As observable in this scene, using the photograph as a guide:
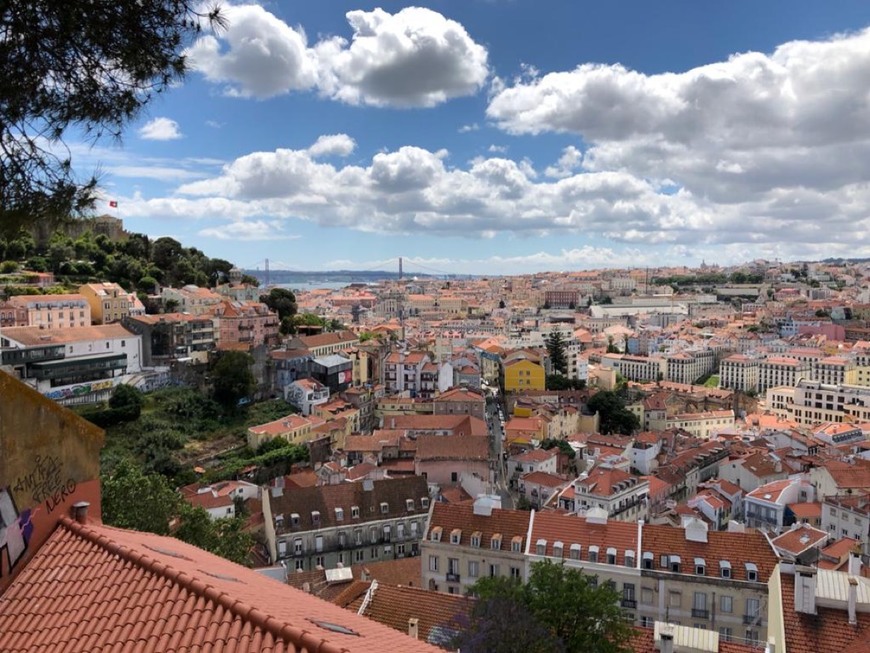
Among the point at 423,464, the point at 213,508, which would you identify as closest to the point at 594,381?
the point at 423,464

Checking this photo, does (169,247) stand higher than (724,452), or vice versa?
(169,247)

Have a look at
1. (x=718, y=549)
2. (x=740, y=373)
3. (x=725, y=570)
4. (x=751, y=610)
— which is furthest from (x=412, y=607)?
(x=740, y=373)

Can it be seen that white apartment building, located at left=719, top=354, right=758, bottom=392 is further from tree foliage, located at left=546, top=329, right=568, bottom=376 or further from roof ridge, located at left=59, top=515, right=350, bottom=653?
roof ridge, located at left=59, top=515, right=350, bottom=653

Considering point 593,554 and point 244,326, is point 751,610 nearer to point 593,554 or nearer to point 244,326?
point 593,554

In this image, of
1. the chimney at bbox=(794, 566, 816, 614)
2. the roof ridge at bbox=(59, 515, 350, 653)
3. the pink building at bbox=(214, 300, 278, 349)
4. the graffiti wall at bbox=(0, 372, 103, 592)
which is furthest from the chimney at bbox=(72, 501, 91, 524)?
the pink building at bbox=(214, 300, 278, 349)

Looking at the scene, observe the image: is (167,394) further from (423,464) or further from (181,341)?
(423,464)

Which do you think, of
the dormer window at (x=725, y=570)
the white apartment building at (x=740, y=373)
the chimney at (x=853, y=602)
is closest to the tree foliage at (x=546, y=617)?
the chimney at (x=853, y=602)

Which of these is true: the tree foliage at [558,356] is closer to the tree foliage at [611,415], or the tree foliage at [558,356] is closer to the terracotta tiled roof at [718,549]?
the tree foliage at [611,415]
